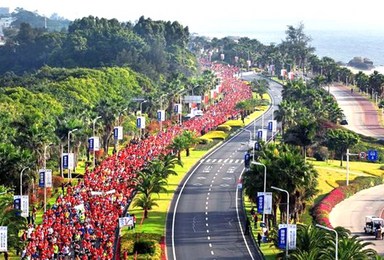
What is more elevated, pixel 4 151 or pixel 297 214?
pixel 4 151

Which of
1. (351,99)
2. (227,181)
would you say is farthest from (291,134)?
(351,99)

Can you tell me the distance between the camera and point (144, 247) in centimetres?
5350

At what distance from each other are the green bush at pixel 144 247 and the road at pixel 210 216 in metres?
1.36

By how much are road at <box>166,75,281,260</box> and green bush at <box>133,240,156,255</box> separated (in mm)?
1363

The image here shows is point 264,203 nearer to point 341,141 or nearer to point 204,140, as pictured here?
point 341,141

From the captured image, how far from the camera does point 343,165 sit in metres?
95.6

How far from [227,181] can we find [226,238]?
23.6 meters

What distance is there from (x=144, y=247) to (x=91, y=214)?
19.4 feet

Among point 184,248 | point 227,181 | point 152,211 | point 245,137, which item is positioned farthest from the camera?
point 245,137

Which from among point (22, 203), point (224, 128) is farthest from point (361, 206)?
point (224, 128)

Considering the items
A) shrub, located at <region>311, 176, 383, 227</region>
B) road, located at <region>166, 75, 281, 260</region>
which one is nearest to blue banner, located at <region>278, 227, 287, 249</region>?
road, located at <region>166, 75, 281, 260</region>

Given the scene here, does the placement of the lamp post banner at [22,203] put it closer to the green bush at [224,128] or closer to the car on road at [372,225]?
the car on road at [372,225]

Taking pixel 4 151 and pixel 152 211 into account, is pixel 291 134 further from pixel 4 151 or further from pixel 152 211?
pixel 4 151

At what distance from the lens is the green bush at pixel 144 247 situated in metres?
53.2
